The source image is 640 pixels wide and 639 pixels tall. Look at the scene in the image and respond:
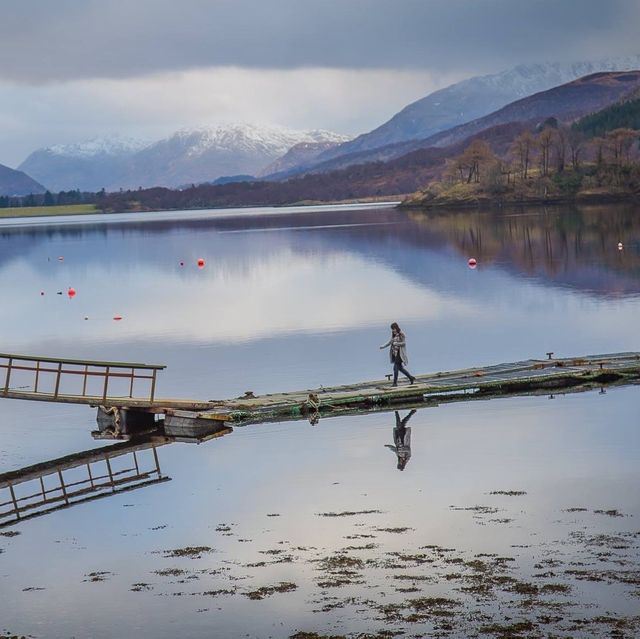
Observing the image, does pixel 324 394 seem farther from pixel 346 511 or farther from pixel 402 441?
pixel 346 511

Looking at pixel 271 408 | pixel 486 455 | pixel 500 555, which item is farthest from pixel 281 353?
pixel 500 555

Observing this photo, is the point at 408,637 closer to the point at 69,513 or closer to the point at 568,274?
the point at 69,513

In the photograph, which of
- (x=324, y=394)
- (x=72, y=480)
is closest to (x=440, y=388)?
(x=324, y=394)

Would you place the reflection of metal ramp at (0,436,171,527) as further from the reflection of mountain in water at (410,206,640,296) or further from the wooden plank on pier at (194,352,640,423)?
the reflection of mountain in water at (410,206,640,296)

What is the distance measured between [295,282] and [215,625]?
101391 millimetres

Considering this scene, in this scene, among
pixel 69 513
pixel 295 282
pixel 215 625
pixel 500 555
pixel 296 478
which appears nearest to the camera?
pixel 215 625

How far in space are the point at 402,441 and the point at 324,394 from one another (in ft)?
26.3

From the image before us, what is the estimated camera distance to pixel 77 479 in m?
44.8

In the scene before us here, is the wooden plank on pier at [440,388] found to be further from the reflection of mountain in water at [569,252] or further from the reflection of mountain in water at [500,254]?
the reflection of mountain in water at [569,252]

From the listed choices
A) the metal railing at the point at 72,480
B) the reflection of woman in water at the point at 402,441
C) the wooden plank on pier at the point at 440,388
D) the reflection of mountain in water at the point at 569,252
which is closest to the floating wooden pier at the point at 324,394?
the wooden plank on pier at the point at 440,388

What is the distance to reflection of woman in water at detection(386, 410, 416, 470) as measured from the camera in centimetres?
4531

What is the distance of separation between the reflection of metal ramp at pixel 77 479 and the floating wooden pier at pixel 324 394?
2236mm

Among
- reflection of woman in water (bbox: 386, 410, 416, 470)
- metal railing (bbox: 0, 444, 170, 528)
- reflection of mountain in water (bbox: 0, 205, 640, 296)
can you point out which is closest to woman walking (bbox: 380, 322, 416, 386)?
reflection of woman in water (bbox: 386, 410, 416, 470)

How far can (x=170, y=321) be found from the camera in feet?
321
